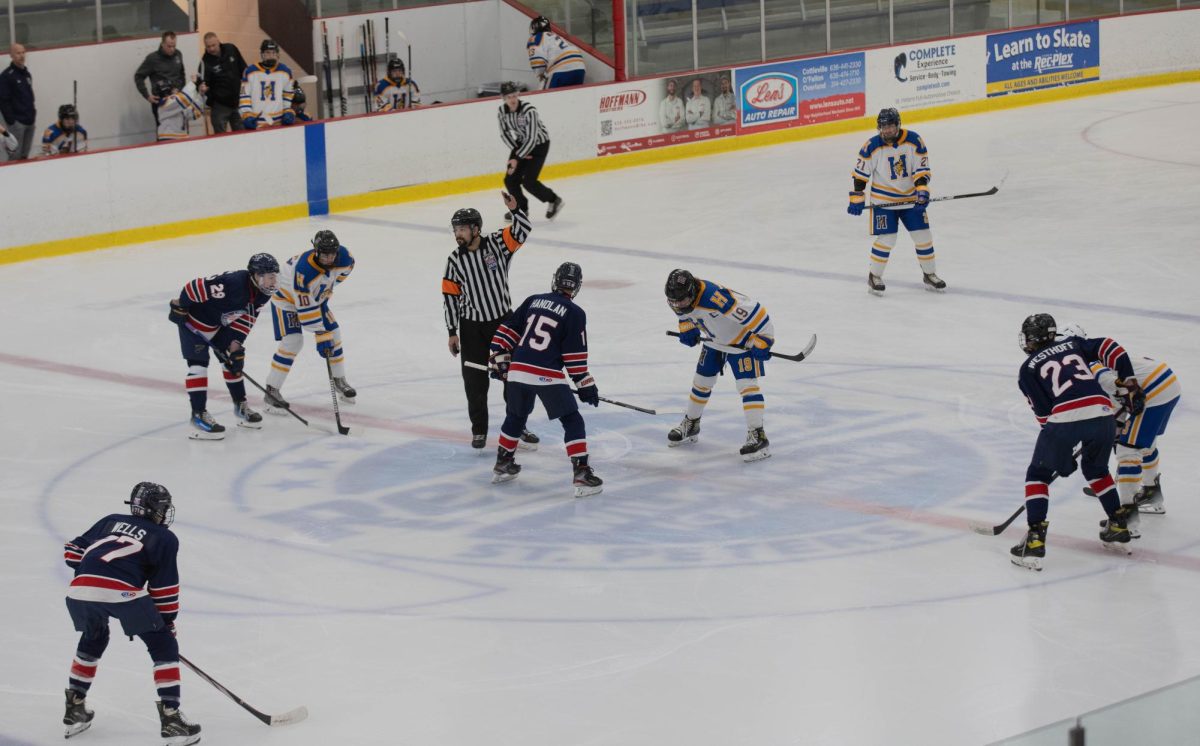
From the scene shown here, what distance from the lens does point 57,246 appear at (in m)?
13.8

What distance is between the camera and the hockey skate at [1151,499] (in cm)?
712

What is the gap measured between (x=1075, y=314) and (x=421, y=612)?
5934 millimetres

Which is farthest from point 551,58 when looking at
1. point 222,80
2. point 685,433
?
point 685,433

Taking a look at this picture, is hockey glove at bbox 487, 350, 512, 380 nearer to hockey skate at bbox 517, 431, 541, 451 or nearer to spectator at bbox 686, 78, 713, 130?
hockey skate at bbox 517, 431, 541, 451

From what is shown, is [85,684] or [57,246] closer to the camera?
[85,684]

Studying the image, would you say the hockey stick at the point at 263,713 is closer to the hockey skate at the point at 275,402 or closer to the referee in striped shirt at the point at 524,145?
the hockey skate at the point at 275,402

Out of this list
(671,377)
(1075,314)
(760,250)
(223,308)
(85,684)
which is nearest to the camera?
(85,684)

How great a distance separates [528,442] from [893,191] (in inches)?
165

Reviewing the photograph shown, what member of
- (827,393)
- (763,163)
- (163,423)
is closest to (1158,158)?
(763,163)

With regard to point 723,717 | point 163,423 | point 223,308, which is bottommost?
point 723,717

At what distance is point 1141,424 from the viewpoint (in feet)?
22.5

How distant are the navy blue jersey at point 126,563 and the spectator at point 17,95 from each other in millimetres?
10027

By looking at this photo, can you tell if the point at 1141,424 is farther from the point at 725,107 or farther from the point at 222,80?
the point at 725,107

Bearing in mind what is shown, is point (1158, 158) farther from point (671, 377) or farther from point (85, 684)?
point (85, 684)
